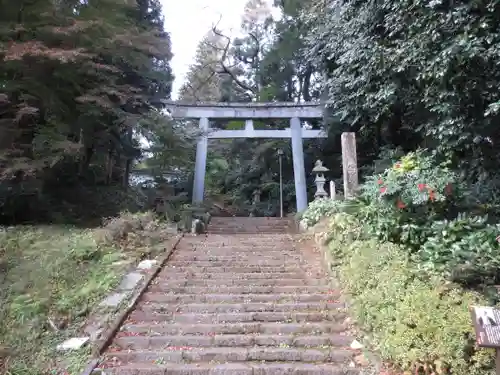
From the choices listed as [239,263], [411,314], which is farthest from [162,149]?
[411,314]

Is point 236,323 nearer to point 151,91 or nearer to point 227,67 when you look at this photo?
point 151,91

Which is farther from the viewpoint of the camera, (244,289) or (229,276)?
(229,276)

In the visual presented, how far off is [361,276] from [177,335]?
244cm

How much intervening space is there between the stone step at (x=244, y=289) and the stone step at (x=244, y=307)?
1.49ft

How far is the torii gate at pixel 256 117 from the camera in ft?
46.4

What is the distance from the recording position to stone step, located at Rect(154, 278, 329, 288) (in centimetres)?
607

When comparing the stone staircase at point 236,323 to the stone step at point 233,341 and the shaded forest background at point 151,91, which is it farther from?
the shaded forest background at point 151,91

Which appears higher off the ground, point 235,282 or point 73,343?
point 235,282

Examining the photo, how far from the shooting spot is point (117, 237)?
7395 mm

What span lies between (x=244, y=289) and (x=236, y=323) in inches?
40.7

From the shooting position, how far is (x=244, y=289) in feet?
19.2

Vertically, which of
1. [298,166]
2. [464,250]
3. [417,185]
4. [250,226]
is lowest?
[464,250]

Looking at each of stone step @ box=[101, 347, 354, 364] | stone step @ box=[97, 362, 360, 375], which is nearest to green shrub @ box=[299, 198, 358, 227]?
stone step @ box=[101, 347, 354, 364]

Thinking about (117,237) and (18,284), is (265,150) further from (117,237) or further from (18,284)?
(18,284)
